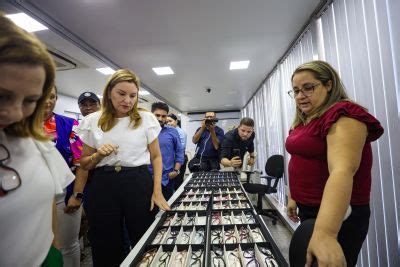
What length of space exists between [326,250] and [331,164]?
25 centimetres

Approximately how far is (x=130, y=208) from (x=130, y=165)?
8.9 inches

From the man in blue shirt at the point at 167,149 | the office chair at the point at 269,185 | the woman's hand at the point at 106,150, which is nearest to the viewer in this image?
the woman's hand at the point at 106,150

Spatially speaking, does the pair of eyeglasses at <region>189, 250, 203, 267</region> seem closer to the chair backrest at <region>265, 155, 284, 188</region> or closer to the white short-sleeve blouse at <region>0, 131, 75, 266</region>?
the white short-sleeve blouse at <region>0, 131, 75, 266</region>

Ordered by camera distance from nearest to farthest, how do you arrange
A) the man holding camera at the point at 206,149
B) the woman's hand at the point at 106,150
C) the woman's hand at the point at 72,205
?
the woman's hand at the point at 106,150
the woman's hand at the point at 72,205
the man holding camera at the point at 206,149

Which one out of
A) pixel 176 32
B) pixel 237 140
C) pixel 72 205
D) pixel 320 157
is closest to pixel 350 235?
pixel 320 157

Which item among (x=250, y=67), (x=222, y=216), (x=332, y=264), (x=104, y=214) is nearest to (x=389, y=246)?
(x=222, y=216)

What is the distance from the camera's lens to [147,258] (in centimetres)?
84

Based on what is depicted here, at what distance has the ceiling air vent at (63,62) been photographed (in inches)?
119

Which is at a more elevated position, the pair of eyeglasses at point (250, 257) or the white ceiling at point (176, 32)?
the white ceiling at point (176, 32)

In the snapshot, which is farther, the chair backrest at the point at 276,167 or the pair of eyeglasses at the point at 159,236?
the chair backrest at the point at 276,167

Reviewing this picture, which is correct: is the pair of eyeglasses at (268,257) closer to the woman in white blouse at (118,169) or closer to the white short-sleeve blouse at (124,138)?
the woman in white blouse at (118,169)

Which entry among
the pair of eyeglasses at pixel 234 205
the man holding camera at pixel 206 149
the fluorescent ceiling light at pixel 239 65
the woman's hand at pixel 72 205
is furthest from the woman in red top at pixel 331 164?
the fluorescent ceiling light at pixel 239 65

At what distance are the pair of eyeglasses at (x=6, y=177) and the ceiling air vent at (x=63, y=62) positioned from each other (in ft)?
9.94

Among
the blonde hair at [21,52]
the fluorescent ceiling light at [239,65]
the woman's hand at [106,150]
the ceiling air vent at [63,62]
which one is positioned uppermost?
the fluorescent ceiling light at [239,65]
